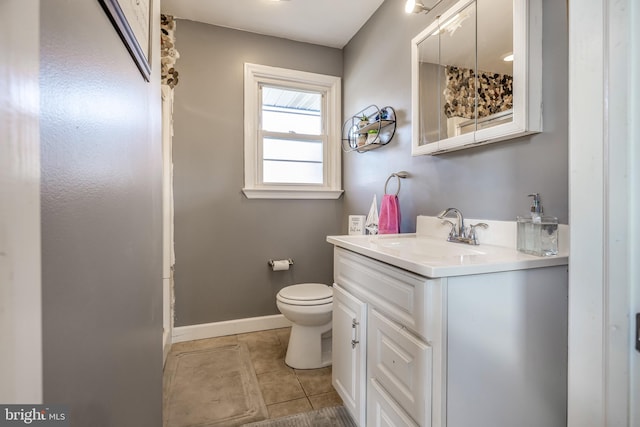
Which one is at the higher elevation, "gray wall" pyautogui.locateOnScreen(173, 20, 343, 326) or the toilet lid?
"gray wall" pyautogui.locateOnScreen(173, 20, 343, 326)

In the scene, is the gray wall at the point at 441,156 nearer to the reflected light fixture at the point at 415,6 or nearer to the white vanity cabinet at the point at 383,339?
the reflected light fixture at the point at 415,6

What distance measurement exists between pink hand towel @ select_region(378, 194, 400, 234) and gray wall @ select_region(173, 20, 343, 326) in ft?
3.04

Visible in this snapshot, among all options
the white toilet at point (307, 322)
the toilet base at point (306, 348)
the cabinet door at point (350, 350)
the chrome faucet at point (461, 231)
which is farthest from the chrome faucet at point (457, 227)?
the toilet base at point (306, 348)

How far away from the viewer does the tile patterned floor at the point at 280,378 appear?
160 centimetres

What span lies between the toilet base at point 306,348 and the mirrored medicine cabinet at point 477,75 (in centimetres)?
131

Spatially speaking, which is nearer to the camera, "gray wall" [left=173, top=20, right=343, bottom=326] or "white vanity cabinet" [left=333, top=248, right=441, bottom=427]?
"white vanity cabinet" [left=333, top=248, right=441, bottom=427]

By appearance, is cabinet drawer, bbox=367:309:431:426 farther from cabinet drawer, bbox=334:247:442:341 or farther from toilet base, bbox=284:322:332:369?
toilet base, bbox=284:322:332:369

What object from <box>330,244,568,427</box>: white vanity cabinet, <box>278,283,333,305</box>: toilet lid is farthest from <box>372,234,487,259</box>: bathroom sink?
<box>278,283,333,305</box>: toilet lid

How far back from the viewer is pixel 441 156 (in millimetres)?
1601

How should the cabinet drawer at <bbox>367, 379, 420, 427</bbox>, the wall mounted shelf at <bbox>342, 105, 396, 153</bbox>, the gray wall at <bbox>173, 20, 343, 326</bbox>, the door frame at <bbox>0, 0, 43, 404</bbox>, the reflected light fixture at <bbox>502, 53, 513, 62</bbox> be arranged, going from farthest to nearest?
the gray wall at <bbox>173, 20, 343, 326</bbox> → the wall mounted shelf at <bbox>342, 105, 396, 153</bbox> → the reflected light fixture at <bbox>502, 53, 513, 62</bbox> → the cabinet drawer at <bbox>367, 379, 420, 427</bbox> → the door frame at <bbox>0, 0, 43, 404</bbox>

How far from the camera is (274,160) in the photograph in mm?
2605

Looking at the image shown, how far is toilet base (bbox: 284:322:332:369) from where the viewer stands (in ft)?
6.38

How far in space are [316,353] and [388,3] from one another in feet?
7.92

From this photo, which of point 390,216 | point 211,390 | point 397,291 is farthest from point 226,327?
point 397,291
